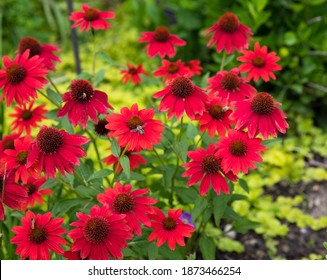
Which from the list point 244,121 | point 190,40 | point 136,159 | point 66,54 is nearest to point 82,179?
point 136,159

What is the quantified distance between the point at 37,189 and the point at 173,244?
51 centimetres

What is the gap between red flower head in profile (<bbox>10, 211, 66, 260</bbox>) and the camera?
127cm

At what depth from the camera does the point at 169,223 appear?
1386 millimetres

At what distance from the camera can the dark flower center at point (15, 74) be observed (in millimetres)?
1429

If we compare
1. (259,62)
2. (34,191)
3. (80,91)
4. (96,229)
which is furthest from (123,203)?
(259,62)

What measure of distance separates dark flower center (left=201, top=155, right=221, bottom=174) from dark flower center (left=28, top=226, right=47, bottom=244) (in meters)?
0.47

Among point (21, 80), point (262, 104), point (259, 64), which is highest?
point (259, 64)

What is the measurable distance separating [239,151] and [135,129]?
281 millimetres

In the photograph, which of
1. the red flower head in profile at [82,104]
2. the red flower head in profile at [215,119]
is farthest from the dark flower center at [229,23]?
the red flower head in profile at [82,104]

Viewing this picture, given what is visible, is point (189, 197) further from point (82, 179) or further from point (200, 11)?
point (200, 11)

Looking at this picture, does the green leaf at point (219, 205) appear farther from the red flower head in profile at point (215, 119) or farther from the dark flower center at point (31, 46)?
the dark flower center at point (31, 46)

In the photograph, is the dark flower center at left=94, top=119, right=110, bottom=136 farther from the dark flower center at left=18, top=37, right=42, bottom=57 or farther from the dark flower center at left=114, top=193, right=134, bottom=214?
the dark flower center at left=18, top=37, right=42, bottom=57

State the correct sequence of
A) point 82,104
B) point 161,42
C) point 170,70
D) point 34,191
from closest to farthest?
point 82,104, point 34,191, point 170,70, point 161,42

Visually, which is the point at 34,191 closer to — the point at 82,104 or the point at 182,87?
the point at 82,104
